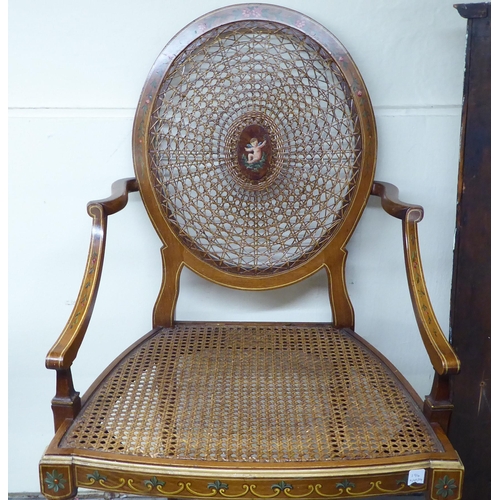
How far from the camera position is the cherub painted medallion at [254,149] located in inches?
55.0

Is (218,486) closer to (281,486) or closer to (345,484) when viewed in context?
(281,486)

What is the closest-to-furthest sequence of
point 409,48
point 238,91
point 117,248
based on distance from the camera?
1. point 238,91
2. point 409,48
3. point 117,248

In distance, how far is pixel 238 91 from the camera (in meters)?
1.40

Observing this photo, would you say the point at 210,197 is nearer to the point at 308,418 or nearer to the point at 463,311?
the point at 308,418

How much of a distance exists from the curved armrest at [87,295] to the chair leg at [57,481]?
0.18 m

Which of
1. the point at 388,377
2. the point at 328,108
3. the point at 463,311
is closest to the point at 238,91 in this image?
the point at 328,108

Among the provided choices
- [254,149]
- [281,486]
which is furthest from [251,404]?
[254,149]

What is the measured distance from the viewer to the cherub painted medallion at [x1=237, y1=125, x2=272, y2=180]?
4.58 feet

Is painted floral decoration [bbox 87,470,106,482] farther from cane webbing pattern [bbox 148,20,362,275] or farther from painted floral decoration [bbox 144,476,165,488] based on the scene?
cane webbing pattern [bbox 148,20,362,275]

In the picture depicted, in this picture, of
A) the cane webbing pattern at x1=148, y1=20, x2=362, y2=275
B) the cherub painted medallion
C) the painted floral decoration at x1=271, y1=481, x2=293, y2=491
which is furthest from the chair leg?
the cherub painted medallion

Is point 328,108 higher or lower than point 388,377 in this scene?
higher

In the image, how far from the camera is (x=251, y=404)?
3.84 feet

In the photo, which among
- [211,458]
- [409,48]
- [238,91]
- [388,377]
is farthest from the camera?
[409,48]

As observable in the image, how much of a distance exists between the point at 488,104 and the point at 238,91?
644mm
